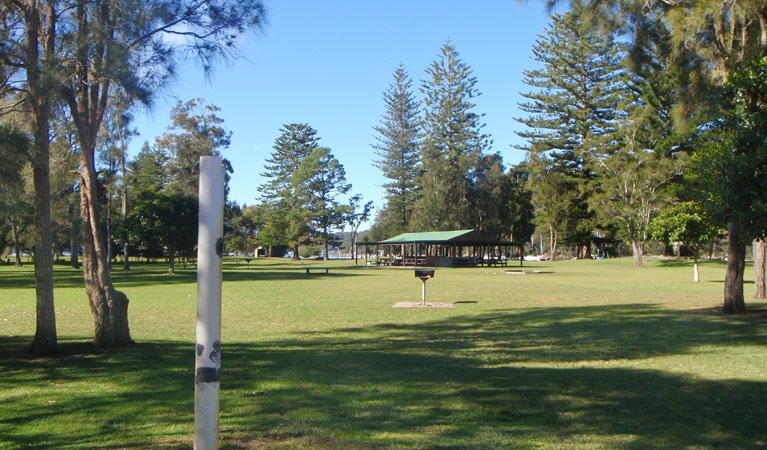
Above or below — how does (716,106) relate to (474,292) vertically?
above

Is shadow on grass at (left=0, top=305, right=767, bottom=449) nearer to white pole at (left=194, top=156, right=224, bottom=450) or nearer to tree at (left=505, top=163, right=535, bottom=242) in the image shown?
white pole at (left=194, top=156, right=224, bottom=450)

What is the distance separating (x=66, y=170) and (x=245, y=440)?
792 centimetres

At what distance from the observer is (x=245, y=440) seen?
4.51 metres

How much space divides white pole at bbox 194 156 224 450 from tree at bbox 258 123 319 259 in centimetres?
7518

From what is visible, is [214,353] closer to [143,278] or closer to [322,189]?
[143,278]

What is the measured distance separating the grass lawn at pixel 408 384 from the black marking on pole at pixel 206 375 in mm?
1994

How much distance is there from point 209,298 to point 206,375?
1.12 ft

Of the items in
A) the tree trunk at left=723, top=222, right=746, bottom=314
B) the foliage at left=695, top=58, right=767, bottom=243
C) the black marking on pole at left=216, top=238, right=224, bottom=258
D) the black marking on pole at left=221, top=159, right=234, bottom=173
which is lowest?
the tree trunk at left=723, top=222, right=746, bottom=314

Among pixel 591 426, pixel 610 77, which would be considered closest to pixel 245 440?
pixel 591 426

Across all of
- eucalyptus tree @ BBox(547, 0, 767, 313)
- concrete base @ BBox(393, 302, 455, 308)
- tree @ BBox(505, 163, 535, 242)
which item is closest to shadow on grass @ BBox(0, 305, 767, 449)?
eucalyptus tree @ BBox(547, 0, 767, 313)

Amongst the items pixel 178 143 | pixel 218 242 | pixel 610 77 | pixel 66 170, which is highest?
pixel 610 77

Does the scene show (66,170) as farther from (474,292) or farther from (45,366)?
(474,292)

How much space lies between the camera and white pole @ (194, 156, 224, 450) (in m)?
2.57

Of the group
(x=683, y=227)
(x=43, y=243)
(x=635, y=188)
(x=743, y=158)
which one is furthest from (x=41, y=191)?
(x=635, y=188)
